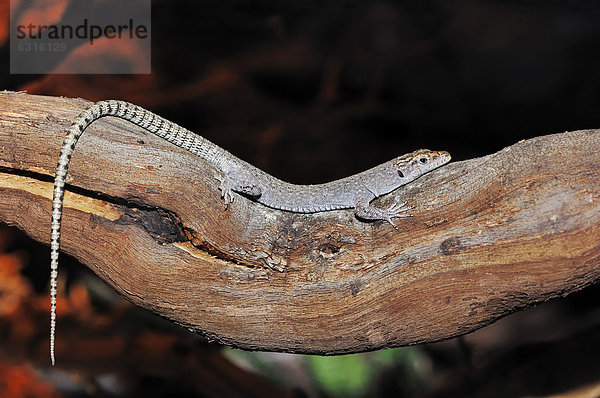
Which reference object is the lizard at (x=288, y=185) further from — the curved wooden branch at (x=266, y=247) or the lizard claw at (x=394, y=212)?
the curved wooden branch at (x=266, y=247)

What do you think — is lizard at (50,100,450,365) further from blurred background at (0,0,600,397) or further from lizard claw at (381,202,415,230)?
blurred background at (0,0,600,397)

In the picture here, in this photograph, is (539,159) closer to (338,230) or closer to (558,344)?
(338,230)

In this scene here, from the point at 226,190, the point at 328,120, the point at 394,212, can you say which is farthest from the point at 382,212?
the point at 328,120

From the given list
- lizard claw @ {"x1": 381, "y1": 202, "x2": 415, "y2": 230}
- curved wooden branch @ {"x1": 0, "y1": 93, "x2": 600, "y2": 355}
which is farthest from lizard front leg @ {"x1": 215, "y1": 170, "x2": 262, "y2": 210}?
lizard claw @ {"x1": 381, "y1": 202, "x2": 415, "y2": 230}

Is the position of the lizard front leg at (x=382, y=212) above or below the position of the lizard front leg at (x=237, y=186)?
below

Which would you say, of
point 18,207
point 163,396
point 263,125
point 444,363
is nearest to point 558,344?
point 444,363

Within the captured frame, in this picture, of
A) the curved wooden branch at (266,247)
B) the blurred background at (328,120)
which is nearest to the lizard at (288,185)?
the curved wooden branch at (266,247)

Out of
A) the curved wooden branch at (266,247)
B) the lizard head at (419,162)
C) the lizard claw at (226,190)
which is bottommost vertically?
the curved wooden branch at (266,247)

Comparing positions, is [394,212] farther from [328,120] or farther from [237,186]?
[328,120]

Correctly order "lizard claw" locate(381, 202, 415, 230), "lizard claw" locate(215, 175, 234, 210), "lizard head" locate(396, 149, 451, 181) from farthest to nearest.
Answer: "lizard head" locate(396, 149, 451, 181), "lizard claw" locate(215, 175, 234, 210), "lizard claw" locate(381, 202, 415, 230)
